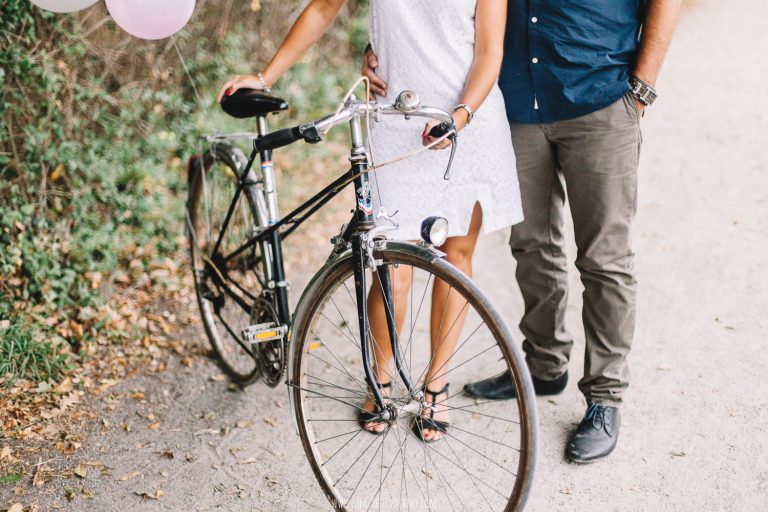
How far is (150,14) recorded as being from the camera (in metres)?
2.82

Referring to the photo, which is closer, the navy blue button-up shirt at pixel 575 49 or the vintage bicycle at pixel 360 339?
the vintage bicycle at pixel 360 339

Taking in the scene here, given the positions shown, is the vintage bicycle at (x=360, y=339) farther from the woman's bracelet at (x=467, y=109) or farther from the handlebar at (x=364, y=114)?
the woman's bracelet at (x=467, y=109)

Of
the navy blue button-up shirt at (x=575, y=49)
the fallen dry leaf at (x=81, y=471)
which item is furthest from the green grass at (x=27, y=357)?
the navy blue button-up shirt at (x=575, y=49)

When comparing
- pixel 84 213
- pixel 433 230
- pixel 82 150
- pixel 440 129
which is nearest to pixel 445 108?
pixel 440 129

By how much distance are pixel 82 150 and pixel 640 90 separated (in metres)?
3.26

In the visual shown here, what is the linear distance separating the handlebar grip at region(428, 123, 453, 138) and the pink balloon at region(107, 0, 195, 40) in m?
1.24

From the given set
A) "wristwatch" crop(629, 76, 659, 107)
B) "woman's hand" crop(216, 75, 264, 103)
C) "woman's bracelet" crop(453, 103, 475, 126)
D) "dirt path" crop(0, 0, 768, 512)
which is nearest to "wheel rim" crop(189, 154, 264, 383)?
"dirt path" crop(0, 0, 768, 512)

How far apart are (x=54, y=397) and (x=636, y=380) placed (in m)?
2.65

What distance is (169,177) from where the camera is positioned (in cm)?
504

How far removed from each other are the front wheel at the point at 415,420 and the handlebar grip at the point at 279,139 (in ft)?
1.43

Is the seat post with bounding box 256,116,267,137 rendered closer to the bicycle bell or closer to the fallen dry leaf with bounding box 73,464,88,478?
the bicycle bell

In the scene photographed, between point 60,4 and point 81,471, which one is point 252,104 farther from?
point 81,471

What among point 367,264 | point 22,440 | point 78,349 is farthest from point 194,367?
point 367,264

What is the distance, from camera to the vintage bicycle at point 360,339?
90.4 inches
